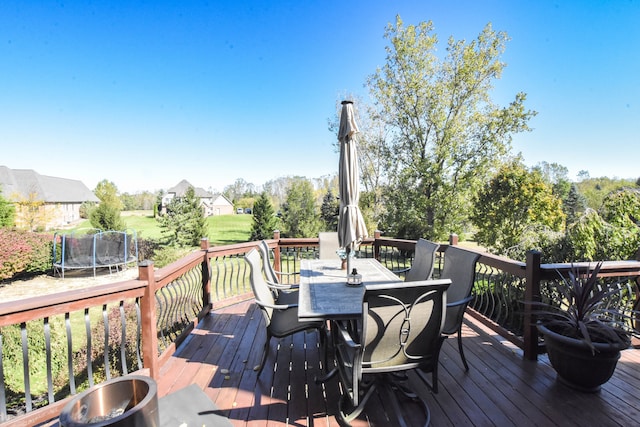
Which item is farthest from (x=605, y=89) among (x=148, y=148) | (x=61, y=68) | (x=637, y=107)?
(x=148, y=148)

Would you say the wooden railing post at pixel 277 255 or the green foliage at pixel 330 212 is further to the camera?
the green foliage at pixel 330 212

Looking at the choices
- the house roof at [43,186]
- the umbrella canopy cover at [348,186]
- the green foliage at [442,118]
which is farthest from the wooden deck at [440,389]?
the house roof at [43,186]

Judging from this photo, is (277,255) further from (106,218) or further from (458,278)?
(106,218)

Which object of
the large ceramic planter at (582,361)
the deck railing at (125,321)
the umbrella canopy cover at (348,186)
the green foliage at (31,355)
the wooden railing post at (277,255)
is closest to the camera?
the deck railing at (125,321)

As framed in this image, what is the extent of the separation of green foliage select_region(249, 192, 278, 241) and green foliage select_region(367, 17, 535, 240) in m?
7.66

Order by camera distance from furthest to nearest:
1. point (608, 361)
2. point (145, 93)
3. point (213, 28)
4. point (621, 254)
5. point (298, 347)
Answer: point (145, 93) → point (213, 28) → point (621, 254) → point (298, 347) → point (608, 361)

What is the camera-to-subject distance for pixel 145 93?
15.5 m

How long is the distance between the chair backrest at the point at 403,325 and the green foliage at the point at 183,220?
16369 millimetres

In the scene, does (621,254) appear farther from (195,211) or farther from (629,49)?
(195,211)

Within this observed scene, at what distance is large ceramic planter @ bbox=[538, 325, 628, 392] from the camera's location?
216 centimetres

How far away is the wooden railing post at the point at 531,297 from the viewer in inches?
107

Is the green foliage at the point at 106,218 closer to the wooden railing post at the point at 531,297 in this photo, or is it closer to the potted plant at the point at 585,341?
the wooden railing post at the point at 531,297

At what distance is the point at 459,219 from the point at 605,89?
707 cm

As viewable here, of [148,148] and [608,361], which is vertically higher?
[148,148]
